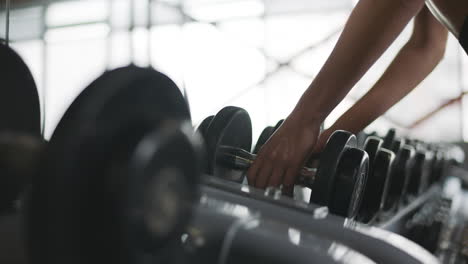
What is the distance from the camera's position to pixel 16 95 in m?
0.43

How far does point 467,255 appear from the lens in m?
1.70

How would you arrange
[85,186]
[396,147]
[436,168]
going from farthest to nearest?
[436,168] < [396,147] < [85,186]

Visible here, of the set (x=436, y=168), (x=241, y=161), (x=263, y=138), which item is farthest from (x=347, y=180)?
(x=436, y=168)

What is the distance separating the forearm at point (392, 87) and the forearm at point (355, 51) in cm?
28

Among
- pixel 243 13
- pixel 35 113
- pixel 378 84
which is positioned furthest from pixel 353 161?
pixel 243 13

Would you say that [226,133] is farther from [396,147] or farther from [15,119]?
[396,147]

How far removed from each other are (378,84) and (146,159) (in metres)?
1.17

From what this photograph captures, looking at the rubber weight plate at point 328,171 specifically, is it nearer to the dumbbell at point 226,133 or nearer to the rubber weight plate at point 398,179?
the dumbbell at point 226,133

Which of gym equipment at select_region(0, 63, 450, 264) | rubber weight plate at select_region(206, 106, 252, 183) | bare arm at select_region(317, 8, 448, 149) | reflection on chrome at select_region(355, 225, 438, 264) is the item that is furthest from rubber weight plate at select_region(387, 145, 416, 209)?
gym equipment at select_region(0, 63, 450, 264)

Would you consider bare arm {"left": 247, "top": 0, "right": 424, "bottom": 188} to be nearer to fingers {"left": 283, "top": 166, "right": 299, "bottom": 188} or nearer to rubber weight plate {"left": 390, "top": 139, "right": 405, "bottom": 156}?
fingers {"left": 283, "top": 166, "right": 299, "bottom": 188}

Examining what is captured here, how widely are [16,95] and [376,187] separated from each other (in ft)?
2.95

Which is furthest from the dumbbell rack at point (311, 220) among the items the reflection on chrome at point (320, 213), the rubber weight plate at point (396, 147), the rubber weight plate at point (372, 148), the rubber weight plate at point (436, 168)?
the rubber weight plate at point (436, 168)

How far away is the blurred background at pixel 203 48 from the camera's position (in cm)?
92

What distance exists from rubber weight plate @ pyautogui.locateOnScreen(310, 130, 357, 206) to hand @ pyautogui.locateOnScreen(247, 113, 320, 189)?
6 centimetres
